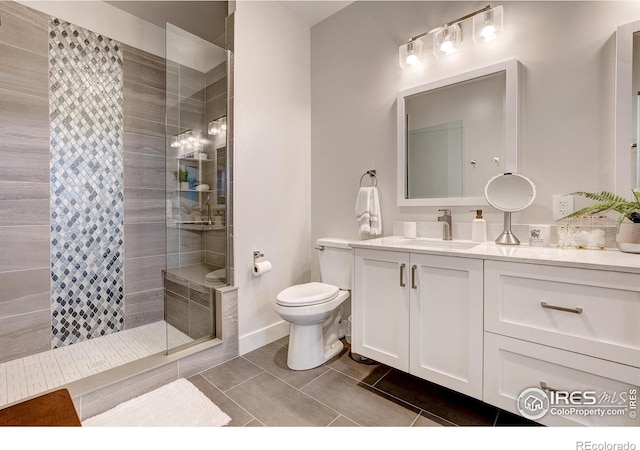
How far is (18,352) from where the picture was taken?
80.6 inches

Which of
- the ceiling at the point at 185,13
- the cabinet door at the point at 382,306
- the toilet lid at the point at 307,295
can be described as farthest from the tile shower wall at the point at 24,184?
the cabinet door at the point at 382,306

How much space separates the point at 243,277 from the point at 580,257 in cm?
192

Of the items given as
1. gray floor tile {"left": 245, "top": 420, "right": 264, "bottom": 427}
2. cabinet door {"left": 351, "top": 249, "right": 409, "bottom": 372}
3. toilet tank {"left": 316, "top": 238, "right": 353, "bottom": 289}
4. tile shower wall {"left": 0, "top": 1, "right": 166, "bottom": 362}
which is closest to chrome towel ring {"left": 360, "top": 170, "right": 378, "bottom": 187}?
toilet tank {"left": 316, "top": 238, "right": 353, "bottom": 289}

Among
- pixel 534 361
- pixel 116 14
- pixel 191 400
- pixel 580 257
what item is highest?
pixel 116 14

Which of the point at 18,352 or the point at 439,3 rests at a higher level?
the point at 439,3

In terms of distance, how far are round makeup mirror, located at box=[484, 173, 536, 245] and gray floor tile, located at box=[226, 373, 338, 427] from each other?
134 centimetres

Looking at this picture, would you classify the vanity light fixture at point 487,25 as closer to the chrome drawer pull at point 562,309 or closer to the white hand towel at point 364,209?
the white hand towel at point 364,209

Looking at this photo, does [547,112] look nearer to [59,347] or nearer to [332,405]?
[332,405]

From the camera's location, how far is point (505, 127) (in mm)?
1746

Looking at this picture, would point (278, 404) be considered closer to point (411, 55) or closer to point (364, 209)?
point (364, 209)

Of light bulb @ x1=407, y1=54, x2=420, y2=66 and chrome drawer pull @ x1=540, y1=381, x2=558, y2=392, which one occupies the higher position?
light bulb @ x1=407, y1=54, x2=420, y2=66

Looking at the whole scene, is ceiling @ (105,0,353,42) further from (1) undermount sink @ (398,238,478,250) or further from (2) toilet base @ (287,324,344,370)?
(2) toilet base @ (287,324,344,370)

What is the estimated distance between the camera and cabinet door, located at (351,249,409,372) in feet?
5.28

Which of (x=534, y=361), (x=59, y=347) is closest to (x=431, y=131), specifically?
(x=534, y=361)
